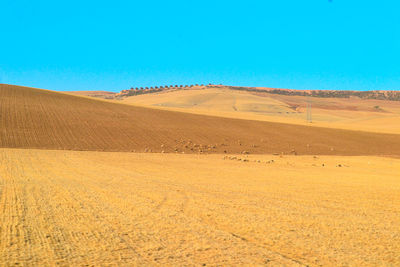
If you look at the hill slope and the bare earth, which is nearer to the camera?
the bare earth

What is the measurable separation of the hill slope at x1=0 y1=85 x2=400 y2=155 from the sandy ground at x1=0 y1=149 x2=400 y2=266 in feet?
67.3

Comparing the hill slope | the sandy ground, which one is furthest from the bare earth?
the hill slope

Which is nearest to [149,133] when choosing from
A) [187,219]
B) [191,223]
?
[187,219]

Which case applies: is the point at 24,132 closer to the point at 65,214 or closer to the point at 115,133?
the point at 115,133

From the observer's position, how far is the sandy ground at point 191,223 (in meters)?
7.11

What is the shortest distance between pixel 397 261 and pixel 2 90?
6003 cm

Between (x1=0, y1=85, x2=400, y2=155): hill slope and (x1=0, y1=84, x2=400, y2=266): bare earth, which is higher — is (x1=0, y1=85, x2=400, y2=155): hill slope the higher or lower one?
the higher one

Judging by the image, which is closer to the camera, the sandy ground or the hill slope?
the sandy ground

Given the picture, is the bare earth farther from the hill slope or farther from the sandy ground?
the hill slope

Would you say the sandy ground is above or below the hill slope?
below

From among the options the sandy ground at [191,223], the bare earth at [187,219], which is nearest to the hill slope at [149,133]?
the bare earth at [187,219]

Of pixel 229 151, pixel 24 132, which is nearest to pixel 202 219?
pixel 229 151

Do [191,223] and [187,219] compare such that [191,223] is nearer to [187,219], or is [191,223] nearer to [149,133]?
[187,219]

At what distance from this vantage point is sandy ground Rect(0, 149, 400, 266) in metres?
7.11
